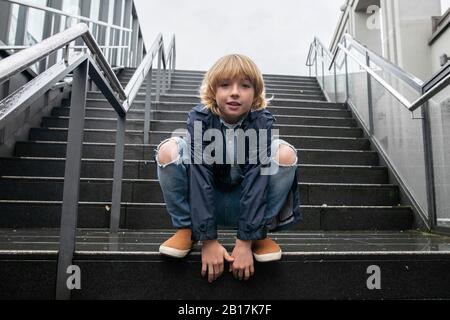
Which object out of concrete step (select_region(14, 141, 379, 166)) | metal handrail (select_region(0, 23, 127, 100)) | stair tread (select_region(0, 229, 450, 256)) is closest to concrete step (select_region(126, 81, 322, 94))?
concrete step (select_region(14, 141, 379, 166))

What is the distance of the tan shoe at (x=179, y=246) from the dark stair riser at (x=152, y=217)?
1.12m

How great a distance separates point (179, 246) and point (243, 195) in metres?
0.29

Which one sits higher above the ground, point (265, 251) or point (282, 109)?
point (282, 109)

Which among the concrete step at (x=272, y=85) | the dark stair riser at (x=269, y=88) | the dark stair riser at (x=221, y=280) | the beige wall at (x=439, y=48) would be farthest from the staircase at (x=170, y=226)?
the beige wall at (x=439, y=48)

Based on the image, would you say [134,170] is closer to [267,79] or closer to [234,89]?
[234,89]

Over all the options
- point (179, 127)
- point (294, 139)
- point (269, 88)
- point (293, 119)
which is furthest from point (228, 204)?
point (269, 88)

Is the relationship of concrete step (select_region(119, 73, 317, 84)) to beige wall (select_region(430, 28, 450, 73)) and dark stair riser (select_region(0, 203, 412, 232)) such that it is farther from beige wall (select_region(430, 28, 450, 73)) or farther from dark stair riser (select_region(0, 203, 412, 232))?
dark stair riser (select_region(0, 203, 412, 232))

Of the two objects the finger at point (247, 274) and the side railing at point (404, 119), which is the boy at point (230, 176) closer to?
→ the finger at point (247, 274)

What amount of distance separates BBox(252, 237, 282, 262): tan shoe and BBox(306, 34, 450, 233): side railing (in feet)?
4.67

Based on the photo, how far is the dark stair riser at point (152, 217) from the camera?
2385 mm

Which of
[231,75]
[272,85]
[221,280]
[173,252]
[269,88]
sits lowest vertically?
[221,280]

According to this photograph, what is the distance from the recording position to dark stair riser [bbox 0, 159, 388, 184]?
288cm

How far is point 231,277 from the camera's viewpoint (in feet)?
4.55

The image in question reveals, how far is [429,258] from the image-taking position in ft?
4.90
